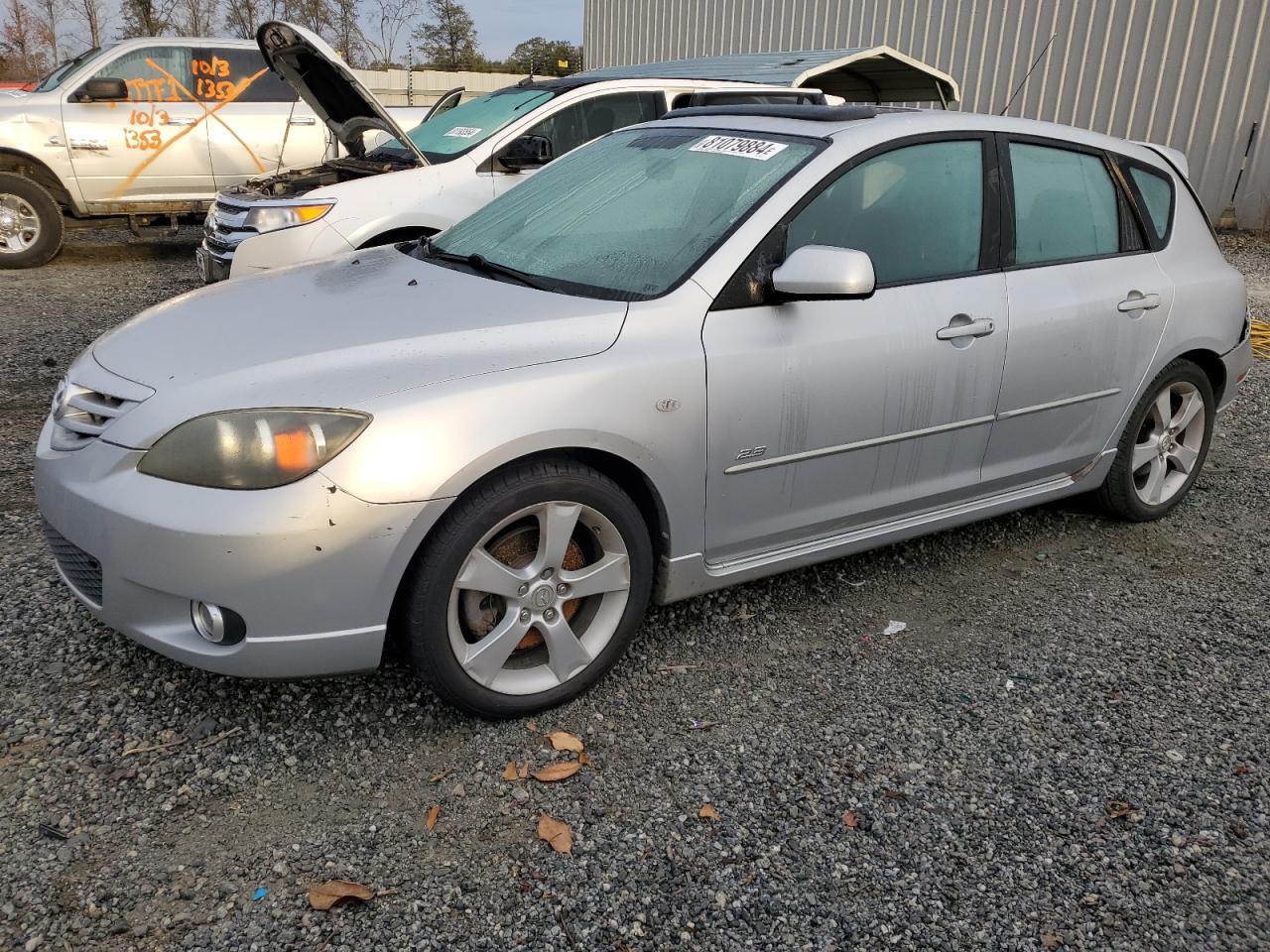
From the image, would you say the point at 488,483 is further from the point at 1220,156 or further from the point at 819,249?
the point at 1220,156

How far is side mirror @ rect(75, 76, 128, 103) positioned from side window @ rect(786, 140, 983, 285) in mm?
8616

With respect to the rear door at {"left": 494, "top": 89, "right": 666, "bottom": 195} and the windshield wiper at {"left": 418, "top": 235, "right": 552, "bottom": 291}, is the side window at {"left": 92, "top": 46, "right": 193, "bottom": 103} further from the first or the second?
the windshield wiper at {"left": 418, "top": 235, "right": 552, "bottom": 291}

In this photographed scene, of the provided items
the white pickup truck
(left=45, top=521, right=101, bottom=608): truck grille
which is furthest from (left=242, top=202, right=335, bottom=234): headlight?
(left=45, top=521, right=101, bottom=608): truck grille

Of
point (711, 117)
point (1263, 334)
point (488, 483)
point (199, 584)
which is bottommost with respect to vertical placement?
point (1263, 334)

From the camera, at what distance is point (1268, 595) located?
385 centimetres

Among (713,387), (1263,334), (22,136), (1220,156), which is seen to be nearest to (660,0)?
(1220,156)

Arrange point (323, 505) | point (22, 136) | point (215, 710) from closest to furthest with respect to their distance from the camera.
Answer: point (323, 505), point (215, 710), point (22, 136)

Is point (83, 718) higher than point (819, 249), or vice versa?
point (819, 249)

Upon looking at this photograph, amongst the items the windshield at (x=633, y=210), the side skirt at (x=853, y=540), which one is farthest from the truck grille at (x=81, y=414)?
the side skirt at (x=853, y=540)

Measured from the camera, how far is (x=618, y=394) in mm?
2816

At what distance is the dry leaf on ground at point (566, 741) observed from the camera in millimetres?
2831

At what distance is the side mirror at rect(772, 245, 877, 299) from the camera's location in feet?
9.59

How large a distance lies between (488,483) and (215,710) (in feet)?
3.41

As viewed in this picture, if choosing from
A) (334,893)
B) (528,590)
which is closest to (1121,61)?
(528,590)
